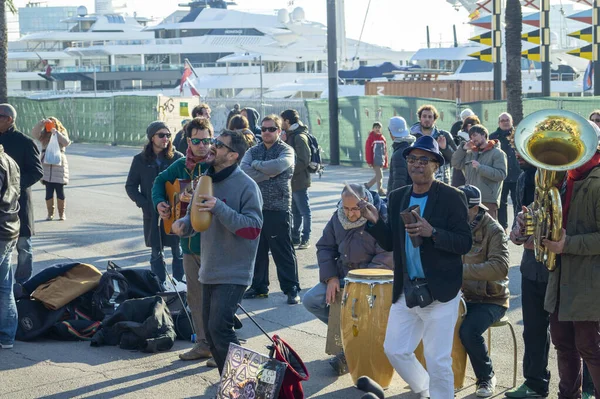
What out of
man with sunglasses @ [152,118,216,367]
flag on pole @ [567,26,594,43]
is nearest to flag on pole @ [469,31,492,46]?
flag on pole @ [567,26,594,43]

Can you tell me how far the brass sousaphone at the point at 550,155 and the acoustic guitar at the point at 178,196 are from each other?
2.96 meters

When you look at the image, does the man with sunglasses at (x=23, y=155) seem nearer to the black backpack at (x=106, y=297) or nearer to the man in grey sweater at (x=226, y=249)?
the black backpack at (x=106, y=297)

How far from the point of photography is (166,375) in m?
7.38

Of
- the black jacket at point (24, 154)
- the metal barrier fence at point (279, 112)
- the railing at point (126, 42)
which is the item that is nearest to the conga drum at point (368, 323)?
the black jacket at point (24, 154)

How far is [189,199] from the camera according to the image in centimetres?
759

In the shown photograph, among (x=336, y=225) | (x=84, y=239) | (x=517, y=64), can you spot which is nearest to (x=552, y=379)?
(x=336, y=225)

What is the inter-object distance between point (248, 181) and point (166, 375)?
1797mm

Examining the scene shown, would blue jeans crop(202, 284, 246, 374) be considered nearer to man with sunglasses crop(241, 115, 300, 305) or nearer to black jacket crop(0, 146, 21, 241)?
black jacket crop(0, 146, 21, 241)

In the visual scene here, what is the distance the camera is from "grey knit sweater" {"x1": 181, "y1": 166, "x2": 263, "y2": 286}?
6.46 m

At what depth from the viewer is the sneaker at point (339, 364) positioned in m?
7.32

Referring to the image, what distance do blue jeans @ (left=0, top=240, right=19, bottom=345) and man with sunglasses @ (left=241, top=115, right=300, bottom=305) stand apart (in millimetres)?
2829

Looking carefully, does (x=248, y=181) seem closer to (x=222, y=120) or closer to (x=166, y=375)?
(x=166, y=375)

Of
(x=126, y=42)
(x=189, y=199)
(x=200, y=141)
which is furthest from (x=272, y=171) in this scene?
(x=126, y=42)

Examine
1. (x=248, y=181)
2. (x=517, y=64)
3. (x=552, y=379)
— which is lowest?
(x=552, y=379)
